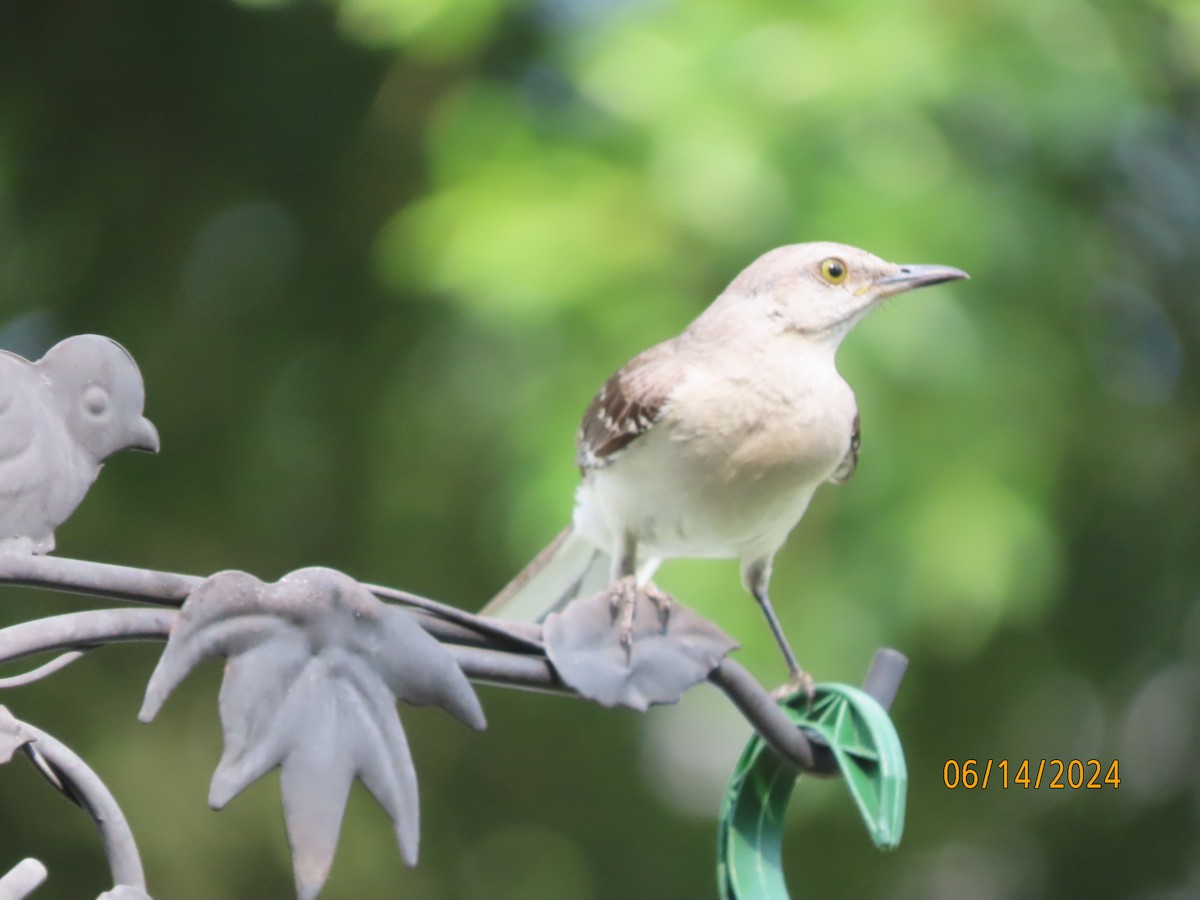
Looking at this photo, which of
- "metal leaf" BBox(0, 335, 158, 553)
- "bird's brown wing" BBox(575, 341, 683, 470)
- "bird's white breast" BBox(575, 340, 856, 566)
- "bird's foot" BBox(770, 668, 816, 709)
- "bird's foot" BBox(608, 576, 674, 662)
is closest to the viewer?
"metal leaf" BBox(0, 335, 158, 553)

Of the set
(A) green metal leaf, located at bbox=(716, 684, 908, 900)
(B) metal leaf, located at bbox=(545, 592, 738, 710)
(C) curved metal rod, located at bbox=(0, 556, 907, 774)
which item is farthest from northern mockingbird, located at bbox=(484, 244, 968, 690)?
(B) metal leaf, located at bbox=(545, 592, 738, 710)

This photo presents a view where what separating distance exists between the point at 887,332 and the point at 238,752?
8.33ft

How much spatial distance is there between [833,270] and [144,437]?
68.0 inches

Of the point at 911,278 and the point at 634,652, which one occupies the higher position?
the point at 911,278

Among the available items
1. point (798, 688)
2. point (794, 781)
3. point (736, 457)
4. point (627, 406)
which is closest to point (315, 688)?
point (794, 781)

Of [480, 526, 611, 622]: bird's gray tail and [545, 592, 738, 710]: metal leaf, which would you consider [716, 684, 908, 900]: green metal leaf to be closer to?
[545, 592, 738, 710]: metal leaf

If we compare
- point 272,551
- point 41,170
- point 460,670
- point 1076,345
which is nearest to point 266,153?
point 41,170

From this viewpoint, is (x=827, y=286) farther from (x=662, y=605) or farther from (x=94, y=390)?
(x=94, y=390)

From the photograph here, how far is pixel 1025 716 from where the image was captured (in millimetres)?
5336

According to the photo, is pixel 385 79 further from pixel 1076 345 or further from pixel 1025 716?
pixel 1025 716

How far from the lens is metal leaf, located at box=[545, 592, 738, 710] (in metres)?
1.56

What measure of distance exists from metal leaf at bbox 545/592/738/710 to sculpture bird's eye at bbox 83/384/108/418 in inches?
22.1

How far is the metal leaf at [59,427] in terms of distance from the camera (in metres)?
1.44

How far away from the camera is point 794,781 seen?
6.74 ft
